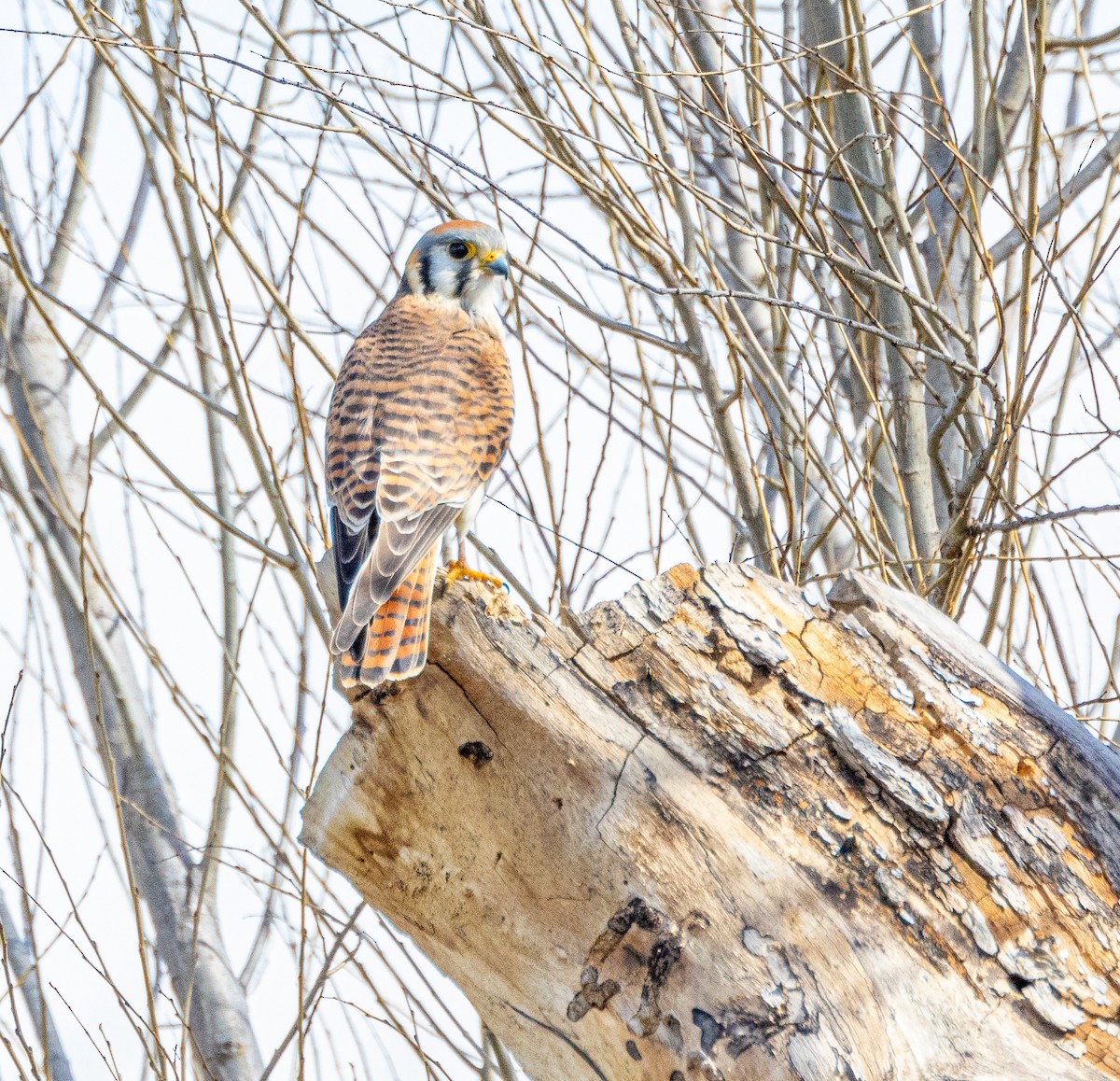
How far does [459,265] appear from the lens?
364 centimetres

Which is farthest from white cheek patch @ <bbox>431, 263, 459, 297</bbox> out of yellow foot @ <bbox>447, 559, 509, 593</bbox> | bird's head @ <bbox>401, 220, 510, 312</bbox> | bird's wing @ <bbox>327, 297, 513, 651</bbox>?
yellow foot @ <bbox>447, 559, 509, 593</bbox>

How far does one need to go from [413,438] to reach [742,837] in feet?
4.72

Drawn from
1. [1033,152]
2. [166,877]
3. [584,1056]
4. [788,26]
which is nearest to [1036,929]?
[584,1056]

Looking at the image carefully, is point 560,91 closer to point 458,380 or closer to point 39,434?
point 458,380

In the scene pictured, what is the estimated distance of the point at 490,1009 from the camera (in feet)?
6.87

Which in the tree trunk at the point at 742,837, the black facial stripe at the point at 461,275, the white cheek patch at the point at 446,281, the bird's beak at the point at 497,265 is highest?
the white cheek patch at the point at 446,281

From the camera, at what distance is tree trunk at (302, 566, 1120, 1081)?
1.79 metres

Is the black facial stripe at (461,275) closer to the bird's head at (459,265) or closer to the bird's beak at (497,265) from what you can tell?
the bird's head at (459,265)

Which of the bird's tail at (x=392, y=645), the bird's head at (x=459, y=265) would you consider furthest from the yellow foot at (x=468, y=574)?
the bird's head at (x=459, y=265)

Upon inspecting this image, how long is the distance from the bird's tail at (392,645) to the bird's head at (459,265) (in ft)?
4.74

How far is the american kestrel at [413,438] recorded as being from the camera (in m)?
2.24

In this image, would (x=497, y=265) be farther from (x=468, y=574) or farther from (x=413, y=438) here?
(x=468, y=574)

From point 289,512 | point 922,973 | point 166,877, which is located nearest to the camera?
point 922,973

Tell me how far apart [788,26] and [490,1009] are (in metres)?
2.91
